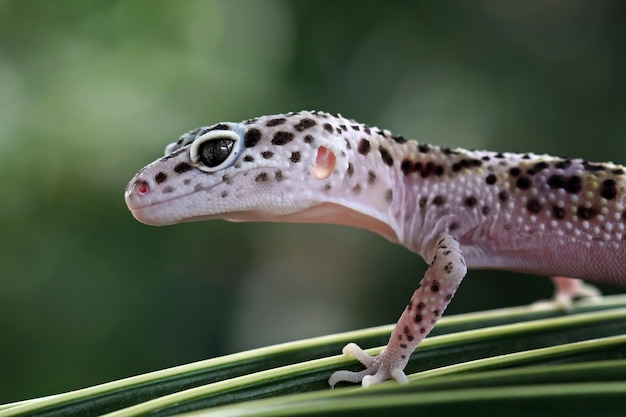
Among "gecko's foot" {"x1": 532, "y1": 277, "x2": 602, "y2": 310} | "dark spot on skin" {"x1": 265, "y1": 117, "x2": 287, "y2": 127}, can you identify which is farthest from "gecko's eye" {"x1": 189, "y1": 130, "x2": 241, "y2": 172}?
"gecko's foot" {"x1": 532, "y1": 277, "x2": 602, "y2": 310}

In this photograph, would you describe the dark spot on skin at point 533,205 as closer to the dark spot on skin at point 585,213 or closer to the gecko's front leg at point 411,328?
the dark spot on skin at point 585,213

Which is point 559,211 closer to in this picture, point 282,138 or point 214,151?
point 282,138

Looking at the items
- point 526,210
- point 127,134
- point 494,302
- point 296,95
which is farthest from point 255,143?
point 494,302

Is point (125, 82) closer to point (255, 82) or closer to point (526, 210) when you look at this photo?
point (255, 82)

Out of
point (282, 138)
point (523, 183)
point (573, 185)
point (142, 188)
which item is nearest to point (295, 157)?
point (282, 138)

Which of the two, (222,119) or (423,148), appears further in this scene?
(222,119)

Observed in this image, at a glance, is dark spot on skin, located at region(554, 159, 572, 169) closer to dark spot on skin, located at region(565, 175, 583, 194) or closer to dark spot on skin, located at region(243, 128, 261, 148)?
dark spot on skin, located at region(565, 175, 583, 194)

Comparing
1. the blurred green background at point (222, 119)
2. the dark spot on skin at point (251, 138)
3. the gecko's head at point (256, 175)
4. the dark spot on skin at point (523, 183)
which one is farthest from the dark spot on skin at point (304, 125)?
the blurred green background at point (222, 119)
